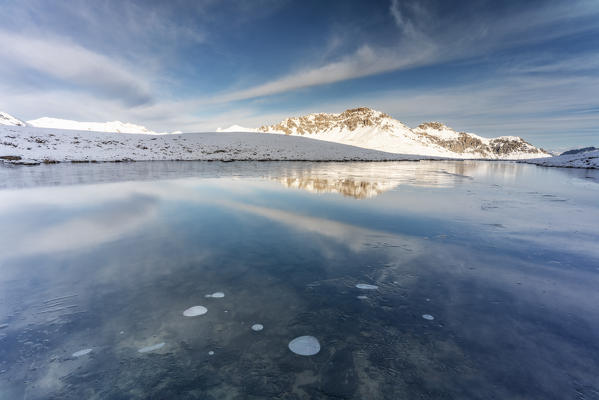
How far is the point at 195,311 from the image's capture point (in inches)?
147

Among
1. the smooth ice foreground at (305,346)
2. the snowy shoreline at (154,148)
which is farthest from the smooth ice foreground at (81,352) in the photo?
the snowy shoreline at (154,148)

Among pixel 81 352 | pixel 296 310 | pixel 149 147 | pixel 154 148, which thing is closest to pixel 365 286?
pixel 296 310

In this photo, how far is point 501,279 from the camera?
15.6ft

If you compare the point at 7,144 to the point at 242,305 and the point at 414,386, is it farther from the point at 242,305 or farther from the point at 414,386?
the point at 414,386

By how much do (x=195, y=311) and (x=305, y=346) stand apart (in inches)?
66.4

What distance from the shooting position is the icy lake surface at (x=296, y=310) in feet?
8.50

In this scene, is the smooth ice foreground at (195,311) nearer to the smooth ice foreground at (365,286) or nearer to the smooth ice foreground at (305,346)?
the smooth ice foreground at (305,346)

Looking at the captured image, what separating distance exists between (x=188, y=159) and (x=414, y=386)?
49.9 meters

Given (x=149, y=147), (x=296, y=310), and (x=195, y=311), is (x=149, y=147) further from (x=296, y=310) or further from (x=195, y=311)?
(x=296, y=310)

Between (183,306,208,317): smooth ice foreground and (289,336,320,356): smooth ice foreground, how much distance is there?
1.41 m

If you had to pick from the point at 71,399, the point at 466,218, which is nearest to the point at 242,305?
the point at 71,399

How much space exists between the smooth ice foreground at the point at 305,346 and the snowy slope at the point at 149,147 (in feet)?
151

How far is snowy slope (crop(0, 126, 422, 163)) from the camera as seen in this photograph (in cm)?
3931

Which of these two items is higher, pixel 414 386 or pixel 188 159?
pixel 188 159
